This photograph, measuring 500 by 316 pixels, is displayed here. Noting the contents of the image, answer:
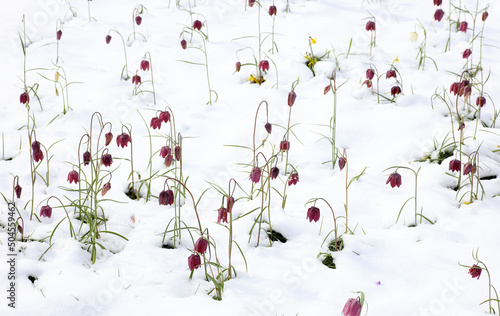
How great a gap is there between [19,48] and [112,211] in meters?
2.65

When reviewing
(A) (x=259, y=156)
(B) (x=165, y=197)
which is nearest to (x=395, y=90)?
(A) (x=259, y=156)

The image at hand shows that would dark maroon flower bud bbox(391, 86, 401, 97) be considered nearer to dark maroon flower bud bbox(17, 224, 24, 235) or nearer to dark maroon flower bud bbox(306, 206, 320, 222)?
dark maroon flower bud bbox(306, 206, 320, 222)

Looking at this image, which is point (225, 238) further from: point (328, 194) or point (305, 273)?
point (328, 194)

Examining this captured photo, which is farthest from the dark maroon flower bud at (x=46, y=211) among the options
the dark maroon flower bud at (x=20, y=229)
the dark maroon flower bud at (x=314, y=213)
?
the dark maroon flower bud at (x=314, y=213)

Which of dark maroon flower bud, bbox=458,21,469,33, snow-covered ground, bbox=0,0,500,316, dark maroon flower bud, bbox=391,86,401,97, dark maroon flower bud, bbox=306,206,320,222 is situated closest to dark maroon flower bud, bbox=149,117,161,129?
snow-covered ground, bbox=0,0,500,316

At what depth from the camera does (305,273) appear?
8.18 feet

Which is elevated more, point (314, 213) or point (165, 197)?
point (165, 197)

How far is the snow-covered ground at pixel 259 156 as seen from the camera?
2.37m

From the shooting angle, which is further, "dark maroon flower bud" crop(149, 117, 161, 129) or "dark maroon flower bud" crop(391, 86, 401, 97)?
"dark maroon flower bud" crop(391, 86, 401, 97)

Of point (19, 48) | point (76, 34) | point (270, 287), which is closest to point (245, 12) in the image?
point (76, 34)

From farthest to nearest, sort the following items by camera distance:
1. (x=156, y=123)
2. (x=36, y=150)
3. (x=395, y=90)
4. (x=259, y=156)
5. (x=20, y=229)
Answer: (x=395, y=90)
(x=259, y=156)
(x=156, y=123)
(x=36, y=150)
(x=20, y=229)

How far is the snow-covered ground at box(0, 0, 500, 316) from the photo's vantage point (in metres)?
2.37

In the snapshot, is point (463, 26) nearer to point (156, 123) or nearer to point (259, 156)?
point (259, 156)

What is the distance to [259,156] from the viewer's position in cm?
346
